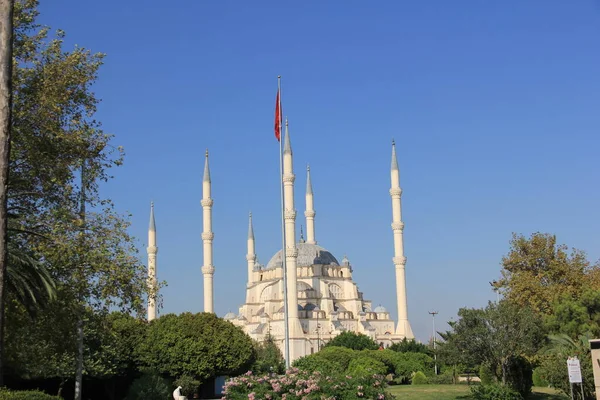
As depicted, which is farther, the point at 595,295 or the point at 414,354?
the point at 414,354

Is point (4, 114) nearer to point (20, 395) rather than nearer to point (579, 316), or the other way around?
point (20, 395)

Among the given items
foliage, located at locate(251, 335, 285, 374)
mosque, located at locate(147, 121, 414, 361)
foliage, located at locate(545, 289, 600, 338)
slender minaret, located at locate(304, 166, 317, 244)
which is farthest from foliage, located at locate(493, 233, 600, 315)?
slender minaret, located at locate(304, 166, 317, 244)

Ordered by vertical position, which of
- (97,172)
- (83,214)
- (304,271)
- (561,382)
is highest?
(304,271)

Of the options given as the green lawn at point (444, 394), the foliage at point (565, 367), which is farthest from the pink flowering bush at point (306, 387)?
the green lawn at point (444, 394)

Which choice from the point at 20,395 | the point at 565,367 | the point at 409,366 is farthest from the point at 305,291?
the point at 20,395

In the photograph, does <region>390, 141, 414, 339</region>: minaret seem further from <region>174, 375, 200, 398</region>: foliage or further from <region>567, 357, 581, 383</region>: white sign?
<region>567, 357, 581, 383</region>: white sign

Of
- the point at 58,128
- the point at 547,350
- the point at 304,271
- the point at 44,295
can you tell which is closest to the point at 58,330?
the point at 44,295

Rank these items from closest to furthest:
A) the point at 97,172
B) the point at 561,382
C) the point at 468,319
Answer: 1. the point at 97,172
2. the point at 561,382
3. the point at 468,319

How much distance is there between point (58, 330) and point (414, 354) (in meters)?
41.0

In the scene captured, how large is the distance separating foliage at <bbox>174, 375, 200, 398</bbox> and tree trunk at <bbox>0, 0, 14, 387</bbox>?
104 feet

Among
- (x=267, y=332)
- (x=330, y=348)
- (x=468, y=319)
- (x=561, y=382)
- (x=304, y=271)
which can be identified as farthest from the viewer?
(x=304, y=271)

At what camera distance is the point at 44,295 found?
18.1 metres

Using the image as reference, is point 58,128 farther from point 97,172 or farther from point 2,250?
point 2,250

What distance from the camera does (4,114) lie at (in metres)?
12.3
